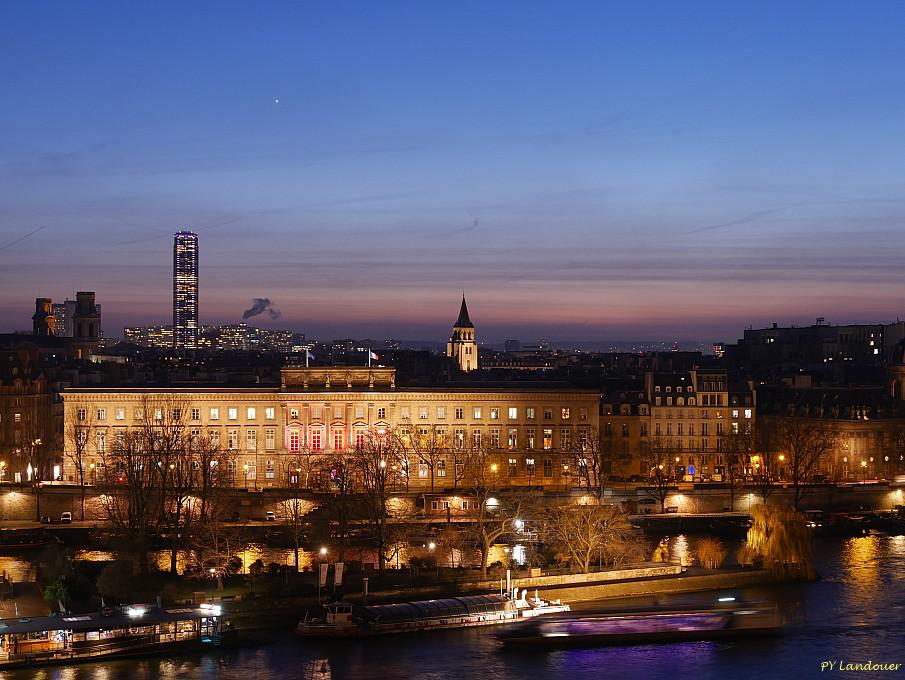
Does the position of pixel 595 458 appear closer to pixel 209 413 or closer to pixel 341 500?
pixel 341 500

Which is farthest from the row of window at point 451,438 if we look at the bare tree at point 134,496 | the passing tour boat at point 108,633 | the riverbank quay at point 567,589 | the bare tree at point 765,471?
the passing tour boat at point 108,633

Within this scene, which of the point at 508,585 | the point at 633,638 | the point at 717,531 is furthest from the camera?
the point at 717,531

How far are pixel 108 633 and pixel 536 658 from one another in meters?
15.2

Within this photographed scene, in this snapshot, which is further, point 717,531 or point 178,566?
point 717,531

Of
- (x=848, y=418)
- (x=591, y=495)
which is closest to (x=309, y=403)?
(x=591, y=495)

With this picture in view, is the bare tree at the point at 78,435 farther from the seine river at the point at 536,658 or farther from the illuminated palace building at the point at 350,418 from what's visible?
the seine river at the point at 536,658

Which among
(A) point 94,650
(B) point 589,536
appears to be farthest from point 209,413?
(A) point 94,650

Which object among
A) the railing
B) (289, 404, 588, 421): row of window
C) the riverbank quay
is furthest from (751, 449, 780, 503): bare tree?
the railing

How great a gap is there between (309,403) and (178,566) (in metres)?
32.8

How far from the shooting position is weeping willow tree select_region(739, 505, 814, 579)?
69562mm

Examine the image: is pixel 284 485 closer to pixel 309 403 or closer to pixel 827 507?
pixel 309 403

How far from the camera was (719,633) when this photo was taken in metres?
59.5

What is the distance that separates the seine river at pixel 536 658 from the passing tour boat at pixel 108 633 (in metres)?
0.66

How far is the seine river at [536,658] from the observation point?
5400 centimetres
